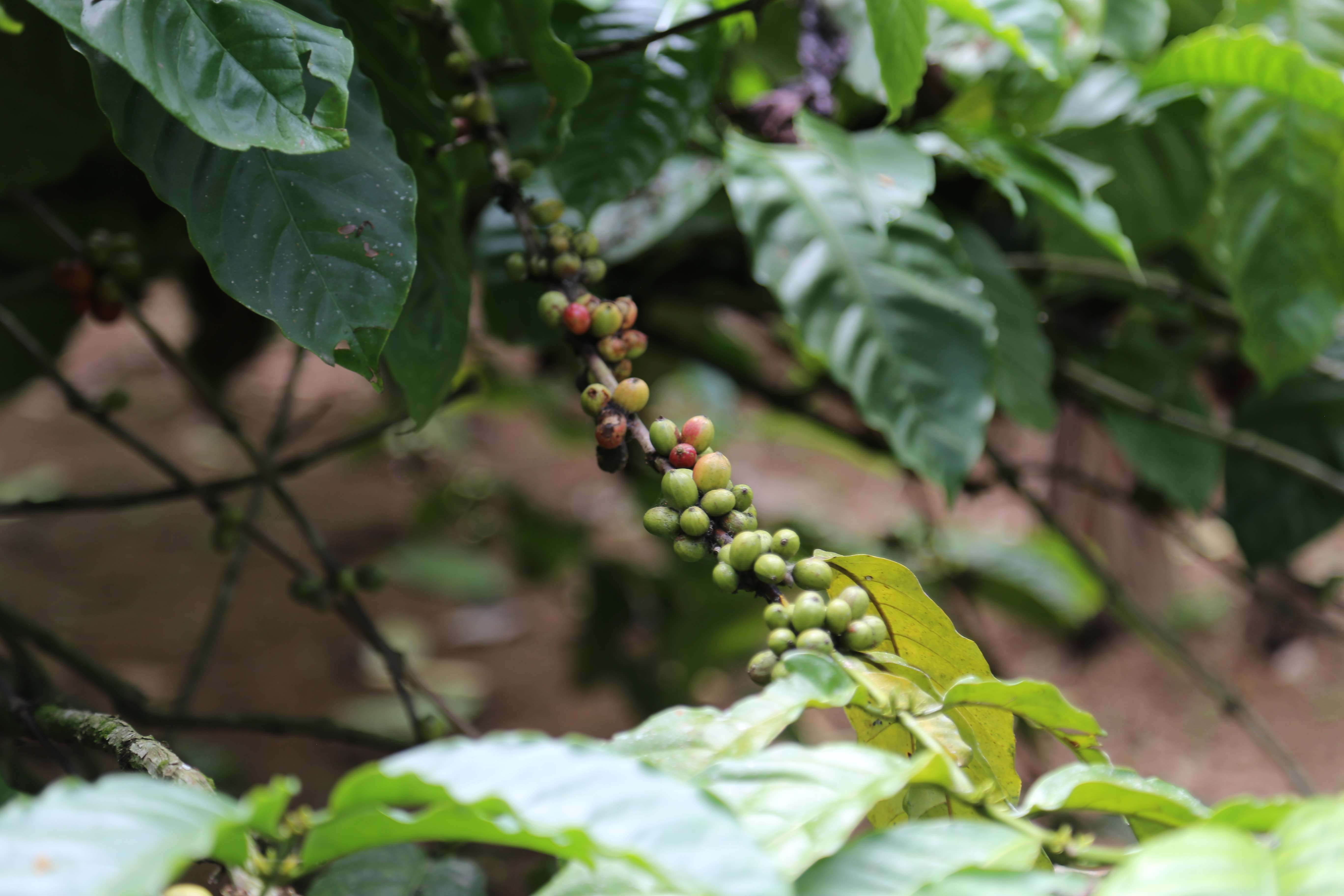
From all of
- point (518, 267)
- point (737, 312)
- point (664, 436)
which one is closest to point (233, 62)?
point (518, 267)

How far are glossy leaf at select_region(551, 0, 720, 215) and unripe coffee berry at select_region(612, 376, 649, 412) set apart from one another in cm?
36

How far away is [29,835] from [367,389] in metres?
3.74

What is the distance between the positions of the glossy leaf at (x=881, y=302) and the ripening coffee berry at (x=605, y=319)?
385 mm

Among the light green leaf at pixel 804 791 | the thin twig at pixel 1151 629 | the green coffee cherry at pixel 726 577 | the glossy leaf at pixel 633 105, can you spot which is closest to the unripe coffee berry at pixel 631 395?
the green coffee cherry at pixel 726 577

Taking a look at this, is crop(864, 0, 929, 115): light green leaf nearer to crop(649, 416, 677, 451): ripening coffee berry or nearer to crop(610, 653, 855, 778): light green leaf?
crop(649, 416, 677, 451): ripening coffee berry

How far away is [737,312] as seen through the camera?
1.63 metres

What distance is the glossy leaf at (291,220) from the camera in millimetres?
545

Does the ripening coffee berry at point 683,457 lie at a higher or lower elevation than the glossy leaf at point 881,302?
higher

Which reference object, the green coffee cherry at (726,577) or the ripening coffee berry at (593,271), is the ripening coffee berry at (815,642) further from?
the ripening coffee berry at (593,271)

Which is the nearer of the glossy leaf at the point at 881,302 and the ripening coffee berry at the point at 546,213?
the ripening coffee berry at the point at 546,213

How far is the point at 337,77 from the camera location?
0.52m

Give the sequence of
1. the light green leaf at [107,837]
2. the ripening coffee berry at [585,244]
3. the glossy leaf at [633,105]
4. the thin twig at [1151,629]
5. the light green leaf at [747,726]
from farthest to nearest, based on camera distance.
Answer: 1. the thin twig at [1151,629]
2. the glossy leaf at [633,105]
3. the ripening coffee berry at [585,244]
4. the light green leaf at [747,726]
5. the light green leaf at [107,837]

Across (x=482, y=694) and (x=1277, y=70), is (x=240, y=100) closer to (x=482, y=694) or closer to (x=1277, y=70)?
(x=1277, y=70)

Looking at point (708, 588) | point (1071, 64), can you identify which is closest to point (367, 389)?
point (708, 588)
